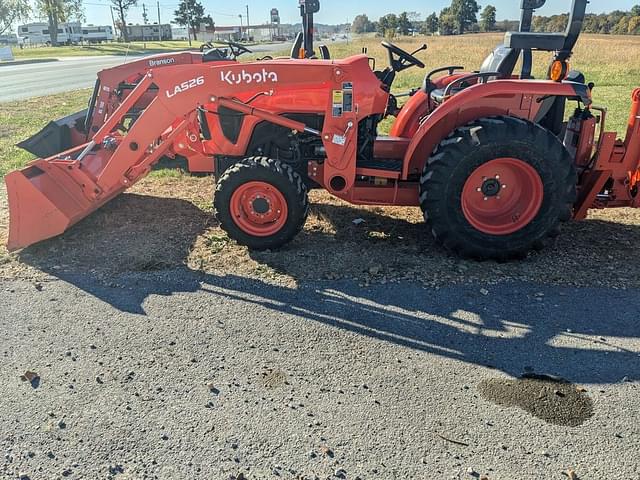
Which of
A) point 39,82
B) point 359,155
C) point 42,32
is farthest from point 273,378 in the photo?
point 42,32

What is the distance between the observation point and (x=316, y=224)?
5.42m

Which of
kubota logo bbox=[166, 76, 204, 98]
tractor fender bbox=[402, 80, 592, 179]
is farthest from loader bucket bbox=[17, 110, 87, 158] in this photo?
tractor fender bbox=[402, 80, 592, 179]

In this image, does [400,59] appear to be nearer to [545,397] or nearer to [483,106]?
[483,106]

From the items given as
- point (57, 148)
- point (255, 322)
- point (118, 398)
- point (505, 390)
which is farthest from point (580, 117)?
point (57, 148)

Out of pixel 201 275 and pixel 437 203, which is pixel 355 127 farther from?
pixel 201 275

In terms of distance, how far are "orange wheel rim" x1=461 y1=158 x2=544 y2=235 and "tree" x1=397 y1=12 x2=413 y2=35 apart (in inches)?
2430

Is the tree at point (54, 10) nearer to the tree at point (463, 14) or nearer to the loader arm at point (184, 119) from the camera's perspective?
the tree at point (463, 14)

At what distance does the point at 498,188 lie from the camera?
455 centimetres

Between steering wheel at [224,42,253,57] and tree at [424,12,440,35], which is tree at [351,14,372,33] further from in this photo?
steering wheel at [224,42,253,57]

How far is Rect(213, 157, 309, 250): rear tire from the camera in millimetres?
4559

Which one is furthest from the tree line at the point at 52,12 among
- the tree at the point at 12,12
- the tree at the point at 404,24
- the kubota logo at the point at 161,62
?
the kubota logo at the point at 161,62

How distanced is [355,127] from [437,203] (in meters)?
0.98

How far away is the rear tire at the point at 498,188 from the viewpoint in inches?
169

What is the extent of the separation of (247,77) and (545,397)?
A: 3368mm
